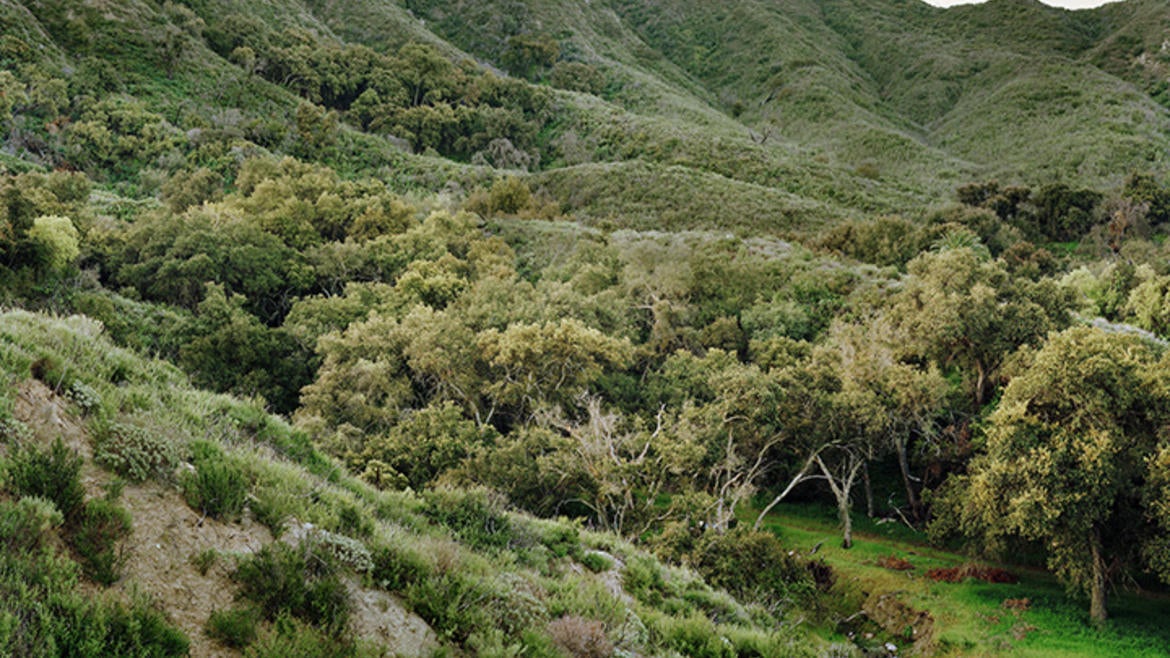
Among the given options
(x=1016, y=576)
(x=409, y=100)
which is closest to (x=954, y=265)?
(x=1016, y=576)

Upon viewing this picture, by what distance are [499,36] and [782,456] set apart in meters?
120

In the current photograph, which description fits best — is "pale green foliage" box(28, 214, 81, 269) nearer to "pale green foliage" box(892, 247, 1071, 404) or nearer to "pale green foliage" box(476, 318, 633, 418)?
"pale green foliage" box(476, 318, 633, 418)

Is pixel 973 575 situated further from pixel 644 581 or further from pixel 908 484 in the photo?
pixel 644 581

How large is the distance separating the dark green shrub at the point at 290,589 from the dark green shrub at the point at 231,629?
0.32 metres

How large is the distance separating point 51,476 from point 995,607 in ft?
79.8

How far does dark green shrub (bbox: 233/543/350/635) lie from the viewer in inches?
246

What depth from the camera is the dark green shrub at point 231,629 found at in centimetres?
566

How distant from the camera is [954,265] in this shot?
30.3 metres

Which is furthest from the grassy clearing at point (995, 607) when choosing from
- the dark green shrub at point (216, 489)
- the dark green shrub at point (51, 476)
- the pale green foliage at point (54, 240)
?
the pale green foliage at point (54, 240)

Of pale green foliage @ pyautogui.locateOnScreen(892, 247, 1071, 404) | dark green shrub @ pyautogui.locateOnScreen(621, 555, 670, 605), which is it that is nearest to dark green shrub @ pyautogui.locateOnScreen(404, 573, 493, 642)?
dark green shrub @ pyautogui.locateOnScreen(621, 555, 670, 605)

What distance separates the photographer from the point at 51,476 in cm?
595

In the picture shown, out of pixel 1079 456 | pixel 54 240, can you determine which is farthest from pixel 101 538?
pixel 54 240

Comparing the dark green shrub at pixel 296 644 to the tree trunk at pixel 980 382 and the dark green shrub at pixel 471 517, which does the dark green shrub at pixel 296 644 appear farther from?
the tree trunk at pixel 980 382

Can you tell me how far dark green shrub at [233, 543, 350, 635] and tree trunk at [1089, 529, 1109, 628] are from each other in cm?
2148
